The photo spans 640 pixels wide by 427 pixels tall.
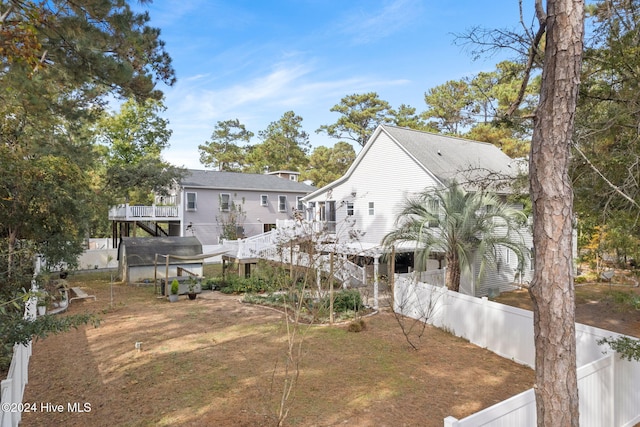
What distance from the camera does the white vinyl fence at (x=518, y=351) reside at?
3.35m

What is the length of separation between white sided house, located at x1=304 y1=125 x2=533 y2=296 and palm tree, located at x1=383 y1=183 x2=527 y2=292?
245cm

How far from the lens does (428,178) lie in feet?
48.4

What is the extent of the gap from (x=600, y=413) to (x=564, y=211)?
2952 mm

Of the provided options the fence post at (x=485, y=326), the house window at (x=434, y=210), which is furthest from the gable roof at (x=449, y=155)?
the fence post at (x=485, y=326)

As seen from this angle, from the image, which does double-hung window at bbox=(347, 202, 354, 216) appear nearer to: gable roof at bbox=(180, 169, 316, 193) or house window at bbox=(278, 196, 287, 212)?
gable roof at bbox=(180, 169, 316, 193)

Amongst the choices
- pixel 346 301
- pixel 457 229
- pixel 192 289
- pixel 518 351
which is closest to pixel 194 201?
pixel 192 289

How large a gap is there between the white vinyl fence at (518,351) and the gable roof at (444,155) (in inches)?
200

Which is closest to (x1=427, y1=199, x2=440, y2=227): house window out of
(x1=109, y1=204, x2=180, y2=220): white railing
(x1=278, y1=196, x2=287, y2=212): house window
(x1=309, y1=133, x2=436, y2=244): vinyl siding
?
(x1=309, y1=133, x2=436, y2=244): vinyl siding

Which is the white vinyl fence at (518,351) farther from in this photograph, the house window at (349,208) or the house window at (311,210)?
the house window at (311,210)

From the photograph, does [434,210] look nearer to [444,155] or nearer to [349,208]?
[444,155]

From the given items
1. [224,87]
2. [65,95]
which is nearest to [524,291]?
[224,87]

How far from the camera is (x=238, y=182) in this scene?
28.0 meters

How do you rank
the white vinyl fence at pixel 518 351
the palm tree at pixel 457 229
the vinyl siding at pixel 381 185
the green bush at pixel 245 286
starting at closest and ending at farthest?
the white vinyl fence at pixel 518 351
the palm tree at pixel 457 229
the green bush at pixel 245 286
the vinyl siding at pixel 381 185

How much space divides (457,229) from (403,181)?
17.5 feet
